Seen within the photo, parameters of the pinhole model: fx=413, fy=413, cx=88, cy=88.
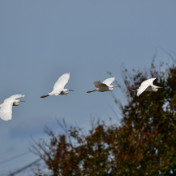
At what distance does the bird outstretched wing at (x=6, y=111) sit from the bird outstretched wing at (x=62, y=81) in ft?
5.24

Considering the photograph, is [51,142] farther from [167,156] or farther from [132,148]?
[167,156]

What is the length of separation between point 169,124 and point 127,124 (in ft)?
5.98

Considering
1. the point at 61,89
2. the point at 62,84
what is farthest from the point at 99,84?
the point at 62,84

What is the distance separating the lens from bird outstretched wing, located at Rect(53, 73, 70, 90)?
11.0 m

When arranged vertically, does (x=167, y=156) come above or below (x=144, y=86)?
below

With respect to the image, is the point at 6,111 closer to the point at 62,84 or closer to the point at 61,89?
the point at 61,89

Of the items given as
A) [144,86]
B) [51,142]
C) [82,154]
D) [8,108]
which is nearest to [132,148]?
[82,154]

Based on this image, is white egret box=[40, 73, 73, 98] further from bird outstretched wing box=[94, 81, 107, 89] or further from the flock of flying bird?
bird outstretched wing box=[94, 81, 107, 89]

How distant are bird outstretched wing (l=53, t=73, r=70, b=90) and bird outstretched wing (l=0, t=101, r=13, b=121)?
1596 millimetres

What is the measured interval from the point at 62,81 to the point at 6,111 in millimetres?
2401

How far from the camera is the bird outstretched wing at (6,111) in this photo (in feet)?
29.1

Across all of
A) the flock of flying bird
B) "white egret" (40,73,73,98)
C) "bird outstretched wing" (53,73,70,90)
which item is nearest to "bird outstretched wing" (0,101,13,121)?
the flock of flying bird

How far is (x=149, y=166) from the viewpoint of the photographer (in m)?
14.7

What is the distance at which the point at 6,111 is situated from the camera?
9.22 m
